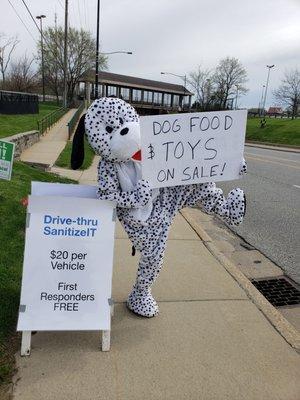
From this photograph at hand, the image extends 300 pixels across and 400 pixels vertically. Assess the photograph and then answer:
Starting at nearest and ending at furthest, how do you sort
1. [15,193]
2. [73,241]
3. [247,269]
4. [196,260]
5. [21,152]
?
[73,241], [196,260], [247,269], [15,193], [21,152]

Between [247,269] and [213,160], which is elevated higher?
[213,160]

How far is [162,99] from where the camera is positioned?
87.9m

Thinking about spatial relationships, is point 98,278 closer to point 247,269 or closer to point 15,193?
point 247,269

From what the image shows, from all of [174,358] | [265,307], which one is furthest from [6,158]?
[265,307]

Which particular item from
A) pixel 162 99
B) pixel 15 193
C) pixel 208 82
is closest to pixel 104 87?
pixel 162 99

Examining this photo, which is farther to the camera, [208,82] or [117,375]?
[208,82]

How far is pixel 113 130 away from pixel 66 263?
0.94 metres

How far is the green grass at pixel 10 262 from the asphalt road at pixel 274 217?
304 cm

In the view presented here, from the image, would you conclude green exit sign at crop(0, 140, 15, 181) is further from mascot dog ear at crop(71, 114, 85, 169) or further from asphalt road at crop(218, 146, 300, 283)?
asphalt road at crop(218, 146, 300, 283)

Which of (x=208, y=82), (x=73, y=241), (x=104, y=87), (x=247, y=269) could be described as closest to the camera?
(x=73, y=241)

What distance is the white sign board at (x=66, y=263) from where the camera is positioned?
289 cm

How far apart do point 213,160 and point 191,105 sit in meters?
87.2

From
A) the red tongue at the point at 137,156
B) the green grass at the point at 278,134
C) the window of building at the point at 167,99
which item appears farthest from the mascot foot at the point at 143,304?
the window of building at the point at 167,99

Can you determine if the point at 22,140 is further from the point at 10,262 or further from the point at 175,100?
the point at 175,100
